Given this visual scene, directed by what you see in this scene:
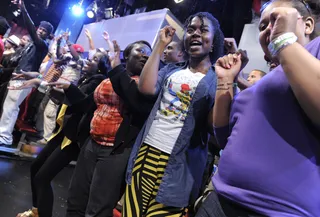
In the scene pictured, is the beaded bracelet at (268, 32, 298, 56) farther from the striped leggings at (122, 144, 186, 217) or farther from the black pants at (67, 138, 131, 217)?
the black pants at (67, 138, 131, 217)

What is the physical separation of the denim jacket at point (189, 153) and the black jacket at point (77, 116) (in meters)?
0.81

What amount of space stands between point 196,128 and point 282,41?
2.99 ft

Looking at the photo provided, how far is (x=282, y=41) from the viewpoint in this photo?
811mm

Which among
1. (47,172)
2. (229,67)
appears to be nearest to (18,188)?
(47,172)

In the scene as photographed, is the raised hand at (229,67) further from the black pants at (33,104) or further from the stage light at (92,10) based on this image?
the stage light at (92,10)

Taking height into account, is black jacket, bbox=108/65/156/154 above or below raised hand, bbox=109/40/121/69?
below

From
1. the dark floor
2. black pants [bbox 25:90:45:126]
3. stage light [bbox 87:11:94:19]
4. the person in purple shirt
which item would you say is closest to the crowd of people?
the person in purple shirt

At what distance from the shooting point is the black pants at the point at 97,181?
183 cm

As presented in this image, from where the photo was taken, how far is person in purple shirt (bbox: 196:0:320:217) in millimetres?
779

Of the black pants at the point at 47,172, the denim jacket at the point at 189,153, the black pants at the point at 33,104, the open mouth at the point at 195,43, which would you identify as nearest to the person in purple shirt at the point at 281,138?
the denim jacket at the point at 189,153

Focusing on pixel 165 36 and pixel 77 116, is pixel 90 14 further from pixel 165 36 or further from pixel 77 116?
pixel 165 36

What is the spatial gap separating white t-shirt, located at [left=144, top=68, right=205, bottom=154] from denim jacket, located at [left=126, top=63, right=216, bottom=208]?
0.13ft

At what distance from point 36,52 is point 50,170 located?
10.0ft

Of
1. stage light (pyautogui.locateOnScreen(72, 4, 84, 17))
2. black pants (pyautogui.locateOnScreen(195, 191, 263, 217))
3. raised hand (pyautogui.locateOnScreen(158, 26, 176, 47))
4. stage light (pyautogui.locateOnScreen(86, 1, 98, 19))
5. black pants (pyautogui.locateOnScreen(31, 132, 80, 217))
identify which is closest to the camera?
black pants (pyautogui.locateOnScreen(195, 191, 263, 217))
